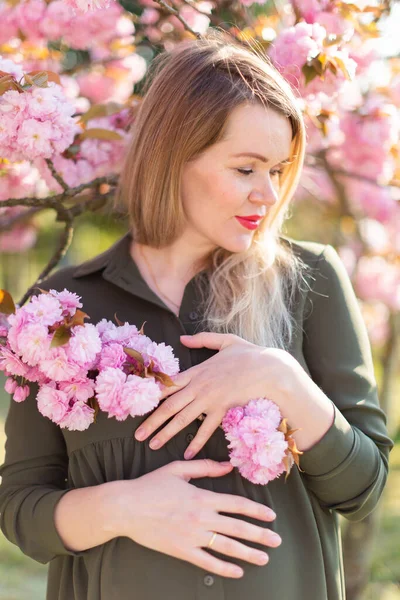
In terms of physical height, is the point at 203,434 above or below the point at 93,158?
below

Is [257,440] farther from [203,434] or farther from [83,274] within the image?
[83,274]

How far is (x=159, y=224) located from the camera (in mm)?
1879

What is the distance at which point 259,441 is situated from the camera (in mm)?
1408

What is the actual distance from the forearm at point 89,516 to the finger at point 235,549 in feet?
0.68

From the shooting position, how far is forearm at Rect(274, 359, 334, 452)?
153 cm

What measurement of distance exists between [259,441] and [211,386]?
20cm

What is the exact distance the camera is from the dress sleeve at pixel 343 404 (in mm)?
1575

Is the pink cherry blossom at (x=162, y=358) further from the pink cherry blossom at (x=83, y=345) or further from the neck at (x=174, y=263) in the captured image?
the neck at (x=174, y=263)

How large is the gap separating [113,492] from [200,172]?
0.78 metres

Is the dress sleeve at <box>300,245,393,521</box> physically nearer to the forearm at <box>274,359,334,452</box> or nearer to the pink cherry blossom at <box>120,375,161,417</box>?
the forearm at <box>274,359,334,452</box>

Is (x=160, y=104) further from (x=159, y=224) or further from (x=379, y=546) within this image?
(x=379, y=546)

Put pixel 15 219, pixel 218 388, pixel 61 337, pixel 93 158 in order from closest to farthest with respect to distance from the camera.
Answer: pixel 61 337
pixel 218 388
pixel 93 158
pixel 15 219

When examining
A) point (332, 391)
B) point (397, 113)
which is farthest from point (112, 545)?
point (397, 113)

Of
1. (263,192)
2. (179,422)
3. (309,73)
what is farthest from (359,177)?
(179,422)
